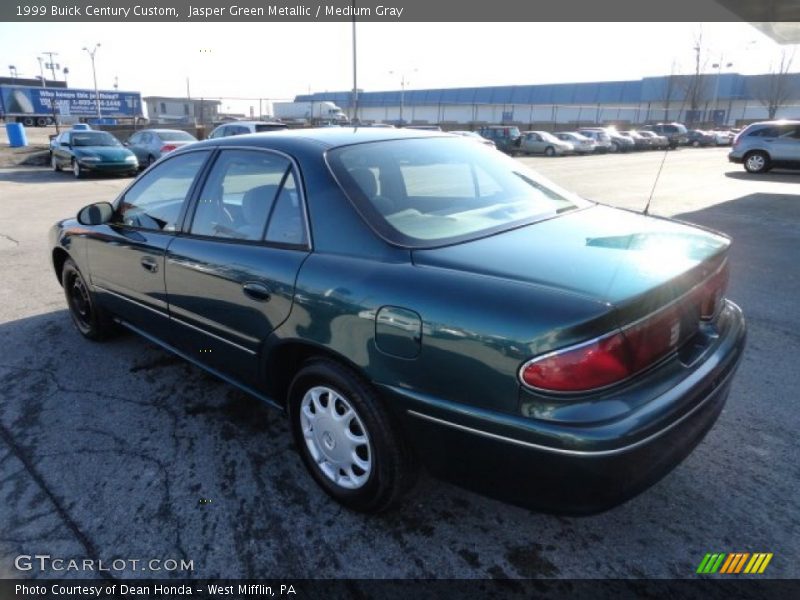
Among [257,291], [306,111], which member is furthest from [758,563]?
[306,111]

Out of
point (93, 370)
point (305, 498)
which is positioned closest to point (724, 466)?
point (305, 498)

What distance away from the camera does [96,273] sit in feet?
13.5

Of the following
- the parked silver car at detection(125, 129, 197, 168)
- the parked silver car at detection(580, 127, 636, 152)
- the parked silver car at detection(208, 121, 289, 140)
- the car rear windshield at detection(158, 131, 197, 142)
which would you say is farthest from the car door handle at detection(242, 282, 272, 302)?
the parked silver car at detection(580, 127, 636, 152)

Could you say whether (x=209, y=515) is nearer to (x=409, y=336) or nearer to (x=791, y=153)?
(x=409, y=336)

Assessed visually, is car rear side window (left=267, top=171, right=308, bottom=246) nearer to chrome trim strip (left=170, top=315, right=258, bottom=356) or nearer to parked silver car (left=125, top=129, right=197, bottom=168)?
chrome trim strip (left=170, top=315, right=258, bottom=356)

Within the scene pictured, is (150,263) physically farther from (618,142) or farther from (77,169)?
(618,142)

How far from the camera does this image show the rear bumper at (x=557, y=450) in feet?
6.02

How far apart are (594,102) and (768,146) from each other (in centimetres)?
6024

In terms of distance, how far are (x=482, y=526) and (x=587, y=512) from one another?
0.66 m

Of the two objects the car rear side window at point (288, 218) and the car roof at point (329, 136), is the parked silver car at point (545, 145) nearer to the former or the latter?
the car roof at point (329, 136)

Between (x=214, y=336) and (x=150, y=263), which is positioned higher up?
(x=150, y=263)

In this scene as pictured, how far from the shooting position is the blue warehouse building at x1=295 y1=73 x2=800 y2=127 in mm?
59812

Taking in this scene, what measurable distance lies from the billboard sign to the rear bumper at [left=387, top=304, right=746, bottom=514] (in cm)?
5109

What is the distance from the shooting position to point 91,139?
18484mm
